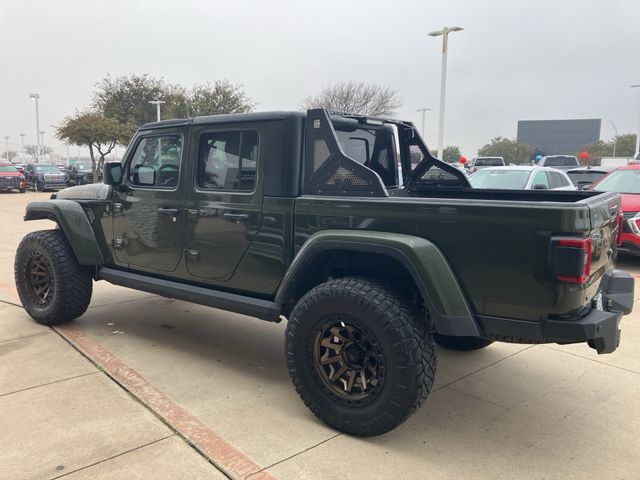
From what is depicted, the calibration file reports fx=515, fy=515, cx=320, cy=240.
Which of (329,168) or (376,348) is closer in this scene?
(376,348)

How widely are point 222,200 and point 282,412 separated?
149 centimetres

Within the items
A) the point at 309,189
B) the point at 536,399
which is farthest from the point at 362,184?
the point at 536,399

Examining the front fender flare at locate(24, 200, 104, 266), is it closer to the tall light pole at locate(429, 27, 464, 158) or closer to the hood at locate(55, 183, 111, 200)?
the hood at locate(55, 183, 111, 200)

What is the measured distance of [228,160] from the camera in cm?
370

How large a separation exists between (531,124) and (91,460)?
11691 cm

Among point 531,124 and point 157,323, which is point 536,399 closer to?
point 157,323

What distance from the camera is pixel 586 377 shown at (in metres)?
3.88

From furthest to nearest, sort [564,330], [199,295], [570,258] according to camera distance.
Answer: [199,295], [564,330], [570,258]

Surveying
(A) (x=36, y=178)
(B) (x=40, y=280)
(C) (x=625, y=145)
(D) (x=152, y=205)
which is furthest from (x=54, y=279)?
(C) (x=625, y=145)

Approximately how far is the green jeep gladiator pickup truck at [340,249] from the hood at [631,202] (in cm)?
477

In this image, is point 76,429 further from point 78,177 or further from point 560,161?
point 78,177

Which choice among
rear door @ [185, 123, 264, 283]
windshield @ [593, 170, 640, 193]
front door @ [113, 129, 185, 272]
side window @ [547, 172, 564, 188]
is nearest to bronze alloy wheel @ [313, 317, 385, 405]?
rear door @ [185, 123, 264, 283]

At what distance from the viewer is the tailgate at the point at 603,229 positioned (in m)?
2.56

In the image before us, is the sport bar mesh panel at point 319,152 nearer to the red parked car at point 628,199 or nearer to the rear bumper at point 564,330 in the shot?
the rear bumper at point 564,330
